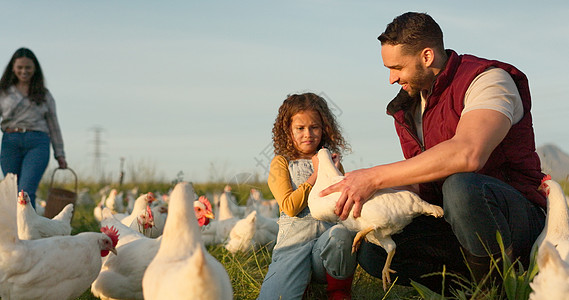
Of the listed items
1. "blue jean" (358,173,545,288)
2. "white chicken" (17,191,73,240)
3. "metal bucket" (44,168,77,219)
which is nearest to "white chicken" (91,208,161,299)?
"blue jean" (358,173,545,288)

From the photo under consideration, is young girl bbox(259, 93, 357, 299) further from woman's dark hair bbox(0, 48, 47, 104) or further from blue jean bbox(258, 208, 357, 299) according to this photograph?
woman's dark hair bbox(0, 48, 47, 104)

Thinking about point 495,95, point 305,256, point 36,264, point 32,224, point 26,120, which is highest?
point 495,95

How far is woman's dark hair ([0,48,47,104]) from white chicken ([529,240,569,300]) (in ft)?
20.5

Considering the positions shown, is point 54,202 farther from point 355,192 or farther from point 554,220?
point 554,220

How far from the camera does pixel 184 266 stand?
92.6 inches

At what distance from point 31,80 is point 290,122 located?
4603 mm

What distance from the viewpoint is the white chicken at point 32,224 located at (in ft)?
17.9

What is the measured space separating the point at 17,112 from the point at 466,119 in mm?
5882

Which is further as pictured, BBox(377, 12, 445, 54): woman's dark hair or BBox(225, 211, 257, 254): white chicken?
BBox(225, 211, 257, 254): white chicken

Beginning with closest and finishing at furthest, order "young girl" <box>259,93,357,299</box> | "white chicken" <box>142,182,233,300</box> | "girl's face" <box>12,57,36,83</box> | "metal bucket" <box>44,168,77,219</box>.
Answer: "white chicken" <box>142,182,233,300</box>
"young girl" <box>259,93,357,299</box>
"girl's face" <box>12,57,36,83</box>
"metal bucket" <box>44,168,77,219</box>

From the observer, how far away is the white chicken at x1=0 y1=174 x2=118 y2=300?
3638mm

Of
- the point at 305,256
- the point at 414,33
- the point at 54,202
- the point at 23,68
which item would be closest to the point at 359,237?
the point at 305,256

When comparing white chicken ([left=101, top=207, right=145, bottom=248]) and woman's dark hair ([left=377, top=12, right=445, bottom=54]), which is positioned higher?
woman's dark hair ([left=377, top=12, right=445, bottom=54])

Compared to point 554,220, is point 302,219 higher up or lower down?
lower down
